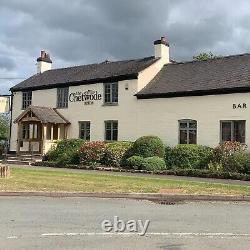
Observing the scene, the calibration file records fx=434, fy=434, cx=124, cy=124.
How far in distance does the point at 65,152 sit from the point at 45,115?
4160 mm

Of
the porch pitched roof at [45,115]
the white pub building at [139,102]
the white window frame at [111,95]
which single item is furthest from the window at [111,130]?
the porch pitched roof at [45,115]

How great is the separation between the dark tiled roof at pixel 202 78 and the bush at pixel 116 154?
148 inches

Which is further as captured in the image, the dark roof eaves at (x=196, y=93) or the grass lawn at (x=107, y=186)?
the dark roof eaves at (x=196, y=93)

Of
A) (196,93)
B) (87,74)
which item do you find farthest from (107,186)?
(87,74)

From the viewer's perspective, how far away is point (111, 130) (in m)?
29.0

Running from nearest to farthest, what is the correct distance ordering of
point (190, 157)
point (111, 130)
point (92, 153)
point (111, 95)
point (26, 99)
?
point (190, 157) < point (92, 153) < point (111, 130) < point (111, 95) < point (26, 99)

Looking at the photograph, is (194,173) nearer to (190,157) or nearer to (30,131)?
(190,157)

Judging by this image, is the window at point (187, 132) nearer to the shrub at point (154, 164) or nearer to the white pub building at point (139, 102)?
the white pub building at point (139, 102)

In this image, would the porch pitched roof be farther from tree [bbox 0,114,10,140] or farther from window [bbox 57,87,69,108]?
tree [bbox 0,114,10,140]

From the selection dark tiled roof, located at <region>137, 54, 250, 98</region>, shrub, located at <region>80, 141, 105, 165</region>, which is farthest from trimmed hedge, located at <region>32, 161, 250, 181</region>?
dark tiled roof, located at <region>137, 54, 250, 98</region>

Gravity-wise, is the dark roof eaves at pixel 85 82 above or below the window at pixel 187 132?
above

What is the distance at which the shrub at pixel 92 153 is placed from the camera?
25125 millimetres

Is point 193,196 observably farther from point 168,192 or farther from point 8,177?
point 8,177

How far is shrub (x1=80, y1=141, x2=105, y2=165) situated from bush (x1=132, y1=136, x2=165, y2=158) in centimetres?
199
